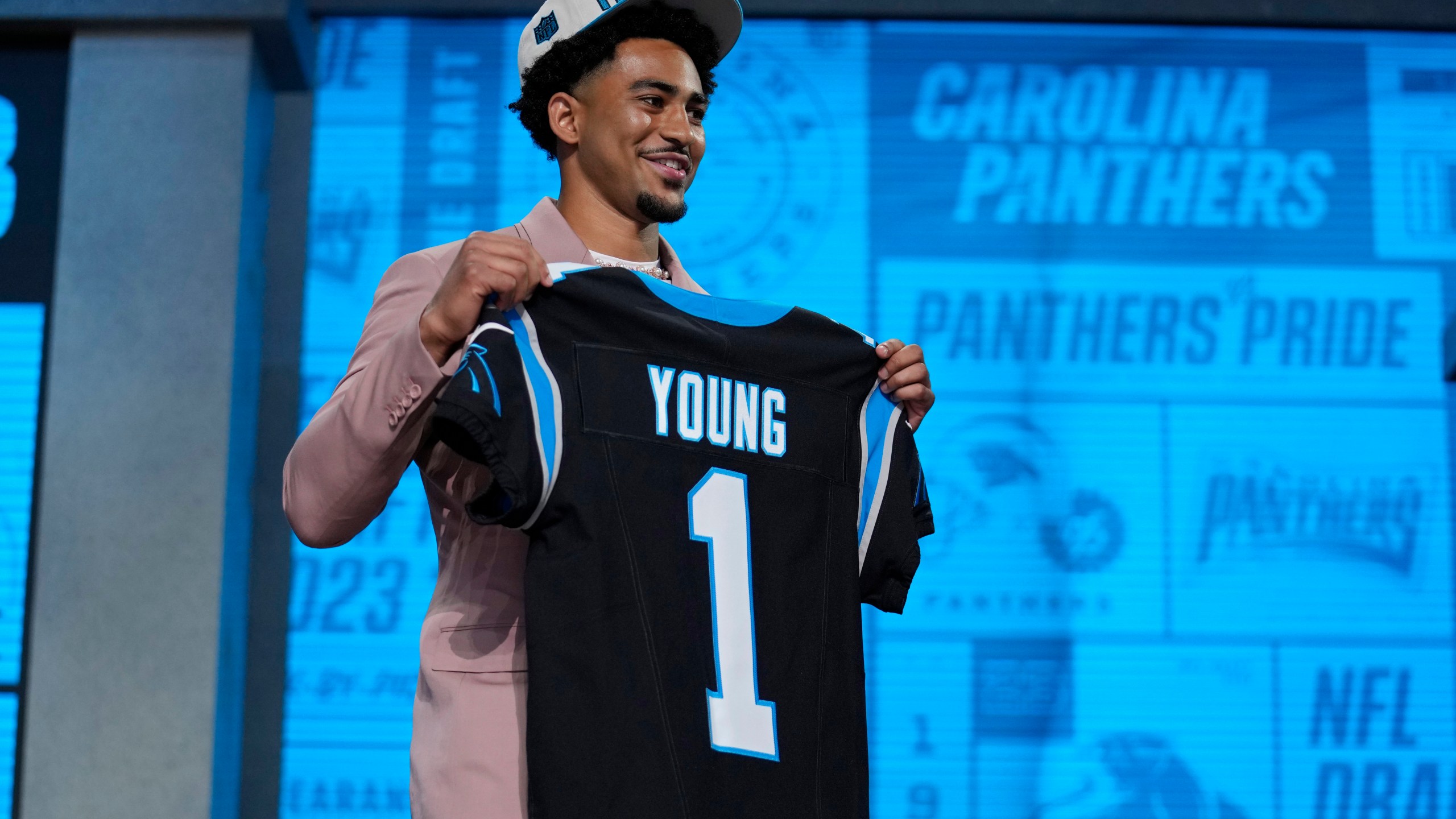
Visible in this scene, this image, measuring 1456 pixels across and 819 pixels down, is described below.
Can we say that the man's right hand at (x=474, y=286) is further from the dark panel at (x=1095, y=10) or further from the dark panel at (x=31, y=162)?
the dark panel at (x=31, y=162)

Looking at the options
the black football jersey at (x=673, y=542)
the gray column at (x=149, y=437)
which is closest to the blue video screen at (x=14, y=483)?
the gray column at (x=149, y=437)

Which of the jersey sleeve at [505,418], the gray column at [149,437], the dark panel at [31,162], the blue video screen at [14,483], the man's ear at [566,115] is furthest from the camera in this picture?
the dark panel at [31,162]

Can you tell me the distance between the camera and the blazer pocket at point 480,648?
133 cm

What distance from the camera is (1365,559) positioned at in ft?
11.9

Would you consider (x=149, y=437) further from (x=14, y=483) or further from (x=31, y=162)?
(x=31, y=162)

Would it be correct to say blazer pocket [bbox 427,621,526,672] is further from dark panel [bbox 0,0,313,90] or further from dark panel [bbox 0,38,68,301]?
dark panel [bbox 0,38,68,301]

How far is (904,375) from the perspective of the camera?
5.26 ft

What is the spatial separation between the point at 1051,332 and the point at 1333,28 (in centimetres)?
133

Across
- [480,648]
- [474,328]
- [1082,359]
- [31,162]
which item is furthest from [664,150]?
[31,162]

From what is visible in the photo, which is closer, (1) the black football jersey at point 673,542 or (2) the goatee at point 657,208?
(1) the black football jersey at point 673,542

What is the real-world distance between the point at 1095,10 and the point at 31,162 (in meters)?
3.26

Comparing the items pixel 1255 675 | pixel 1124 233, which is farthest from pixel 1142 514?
pixel 1124 233

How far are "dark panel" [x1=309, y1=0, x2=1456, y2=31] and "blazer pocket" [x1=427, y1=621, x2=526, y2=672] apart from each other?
9.23 feet

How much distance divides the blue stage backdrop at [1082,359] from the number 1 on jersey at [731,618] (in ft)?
7.39
